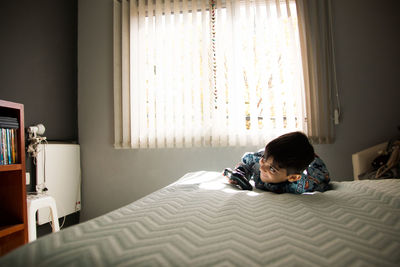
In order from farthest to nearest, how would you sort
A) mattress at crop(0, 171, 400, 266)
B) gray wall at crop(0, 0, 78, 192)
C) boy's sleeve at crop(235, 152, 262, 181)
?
gray wall at crop(0, 0, 78, 192) → boy's sleeve at crop(235, 152, 262, 181) → mattress at crop(0, 171, 400, 266)

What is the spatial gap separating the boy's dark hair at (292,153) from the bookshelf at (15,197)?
1424 millimetres

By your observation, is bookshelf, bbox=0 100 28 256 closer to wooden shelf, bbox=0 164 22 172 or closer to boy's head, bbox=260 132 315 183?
wooden shelf, bbox=0 164 22 172

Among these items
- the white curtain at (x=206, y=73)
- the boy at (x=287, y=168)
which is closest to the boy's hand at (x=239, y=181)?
the boy at (x=287, y=168)

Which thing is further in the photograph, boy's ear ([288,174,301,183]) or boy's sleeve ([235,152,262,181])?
boy's sleeve ([235,152,262,181])

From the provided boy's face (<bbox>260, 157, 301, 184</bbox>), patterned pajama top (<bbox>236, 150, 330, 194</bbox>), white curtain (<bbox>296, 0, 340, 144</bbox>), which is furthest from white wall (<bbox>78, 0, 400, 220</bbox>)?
boy's face (<bbox>260, 157, 301, 184</bbox>)

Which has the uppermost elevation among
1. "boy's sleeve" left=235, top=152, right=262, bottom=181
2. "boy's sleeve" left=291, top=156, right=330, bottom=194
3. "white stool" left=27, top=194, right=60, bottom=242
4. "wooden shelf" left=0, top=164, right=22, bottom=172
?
"wooden shelf" left=0, top=164, right=22, bottom=172

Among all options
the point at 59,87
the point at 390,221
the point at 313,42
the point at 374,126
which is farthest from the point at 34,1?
the point at 374,126

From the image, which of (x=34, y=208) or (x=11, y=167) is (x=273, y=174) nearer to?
(x=11, y=167)

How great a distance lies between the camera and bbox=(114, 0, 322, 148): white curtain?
2246 mm

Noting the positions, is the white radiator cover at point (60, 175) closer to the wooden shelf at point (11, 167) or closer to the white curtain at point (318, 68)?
the wooden shelf at point (11, 167)

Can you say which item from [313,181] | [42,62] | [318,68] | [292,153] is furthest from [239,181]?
[42,62]

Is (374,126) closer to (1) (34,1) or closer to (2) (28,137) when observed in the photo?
(2) (28,137)

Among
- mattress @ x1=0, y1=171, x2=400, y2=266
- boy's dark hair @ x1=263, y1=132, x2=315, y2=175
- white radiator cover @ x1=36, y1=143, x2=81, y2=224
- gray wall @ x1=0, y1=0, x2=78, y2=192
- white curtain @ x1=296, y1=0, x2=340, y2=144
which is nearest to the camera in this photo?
mattress @ x1=0, y1=171, x2=400, y2=266

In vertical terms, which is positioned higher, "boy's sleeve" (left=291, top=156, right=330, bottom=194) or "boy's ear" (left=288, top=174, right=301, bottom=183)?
"boy's ear" (left=288, top=174, right=301, bottom=183)
